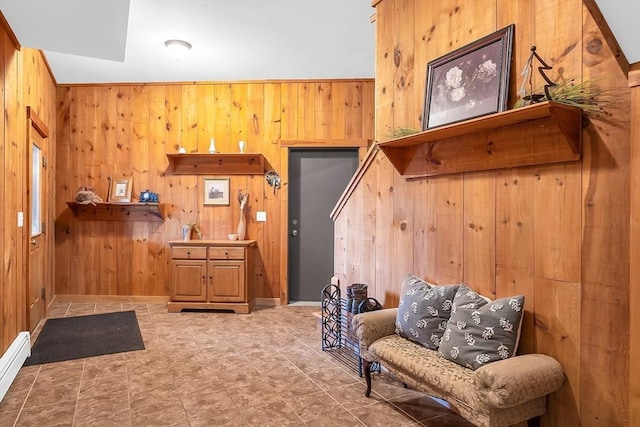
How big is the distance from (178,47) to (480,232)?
132 inches

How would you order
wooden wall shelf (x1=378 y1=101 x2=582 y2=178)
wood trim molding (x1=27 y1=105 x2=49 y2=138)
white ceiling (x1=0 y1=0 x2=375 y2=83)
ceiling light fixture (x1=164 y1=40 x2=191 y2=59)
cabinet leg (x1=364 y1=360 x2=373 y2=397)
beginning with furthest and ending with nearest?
ceiling light fixture (x1=164 y1=40 x2=191 y2=59)
wood trim molding (x1=27 y1=105 x2=49 y2=138)
white ceiling (x1=0 y1=0 x2=375 y2=83)
cabinet leg (x1=364 y1=360 x2=373 y2=397)
wooden wall shelf (x1=378 y1=101 x2=582 y2=178)

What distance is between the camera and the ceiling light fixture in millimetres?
3917

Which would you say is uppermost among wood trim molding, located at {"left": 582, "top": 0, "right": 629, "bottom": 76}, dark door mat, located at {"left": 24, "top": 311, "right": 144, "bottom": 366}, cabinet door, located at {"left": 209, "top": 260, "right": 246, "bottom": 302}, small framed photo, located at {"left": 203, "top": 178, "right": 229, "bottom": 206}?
wood trim molding, located at {"left": 582, "top": 0, "right": 629, "bottom": 76}

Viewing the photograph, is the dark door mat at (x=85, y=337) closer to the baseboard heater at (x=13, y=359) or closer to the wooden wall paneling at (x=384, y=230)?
the baseboard heater at (x=13, y=359)

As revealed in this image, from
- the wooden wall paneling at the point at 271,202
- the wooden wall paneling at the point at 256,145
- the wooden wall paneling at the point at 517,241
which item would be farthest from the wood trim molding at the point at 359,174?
the wooden wall paneling at the point at 256,145

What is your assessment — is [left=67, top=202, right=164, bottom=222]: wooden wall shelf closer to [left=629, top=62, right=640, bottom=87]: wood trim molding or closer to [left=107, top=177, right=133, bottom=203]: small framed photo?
[left=107, top=177, right=133, bottom=203]: small framed photo

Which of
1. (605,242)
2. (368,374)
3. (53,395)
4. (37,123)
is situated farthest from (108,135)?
(605,242)

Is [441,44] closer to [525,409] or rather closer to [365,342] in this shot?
[365,342]

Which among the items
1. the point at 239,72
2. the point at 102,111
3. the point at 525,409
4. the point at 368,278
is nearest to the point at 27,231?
the point at 102,111

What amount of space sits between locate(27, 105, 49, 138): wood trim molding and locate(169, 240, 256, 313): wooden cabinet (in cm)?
180

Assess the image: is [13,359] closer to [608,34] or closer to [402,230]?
[402,230]

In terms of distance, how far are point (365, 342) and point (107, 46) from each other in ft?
9.83

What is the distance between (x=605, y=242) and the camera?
1.72 metres

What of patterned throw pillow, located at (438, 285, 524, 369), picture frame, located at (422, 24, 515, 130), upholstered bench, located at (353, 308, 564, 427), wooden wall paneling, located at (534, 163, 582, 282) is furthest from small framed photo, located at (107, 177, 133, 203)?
wooden wall paneling, located at (534, 163, 582, 282)
